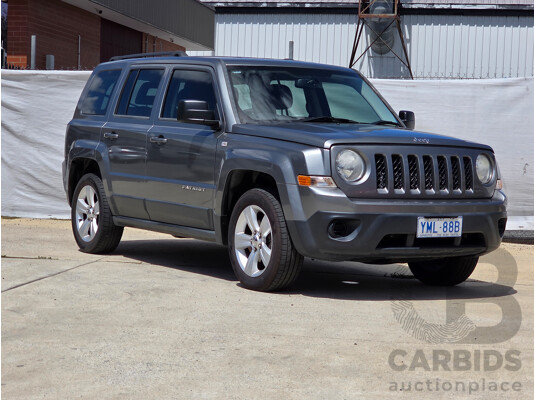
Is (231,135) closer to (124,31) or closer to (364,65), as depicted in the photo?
(124,31)

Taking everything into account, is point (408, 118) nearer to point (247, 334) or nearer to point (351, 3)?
point (247, 334)

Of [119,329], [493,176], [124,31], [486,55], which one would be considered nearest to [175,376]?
[119,329]

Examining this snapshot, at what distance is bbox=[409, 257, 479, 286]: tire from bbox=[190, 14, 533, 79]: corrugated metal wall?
2422cm

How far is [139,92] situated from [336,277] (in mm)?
2531

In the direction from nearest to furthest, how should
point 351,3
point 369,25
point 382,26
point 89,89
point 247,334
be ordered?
point 247,334, point 89,89, point 382,26, point 369,25, point 351,3

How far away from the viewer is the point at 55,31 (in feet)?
73.4

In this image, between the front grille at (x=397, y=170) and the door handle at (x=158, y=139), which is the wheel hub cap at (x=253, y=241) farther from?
the door handle at (x=158, y=139)

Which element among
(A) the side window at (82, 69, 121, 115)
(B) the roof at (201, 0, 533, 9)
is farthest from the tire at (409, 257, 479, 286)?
(B) the roof at (201, 0, 533, 9)

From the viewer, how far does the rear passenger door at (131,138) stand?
8.89 metres

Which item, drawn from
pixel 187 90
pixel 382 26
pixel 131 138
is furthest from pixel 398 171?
pixel 382 26

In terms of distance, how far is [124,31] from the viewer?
28.1 m

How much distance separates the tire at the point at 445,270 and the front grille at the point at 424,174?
33.3 inches

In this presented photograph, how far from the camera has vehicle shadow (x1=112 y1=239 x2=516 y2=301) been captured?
7.81 metres

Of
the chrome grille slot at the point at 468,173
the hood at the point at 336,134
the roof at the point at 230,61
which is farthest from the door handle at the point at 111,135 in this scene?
the chrome grille slot at the point at 468,173
